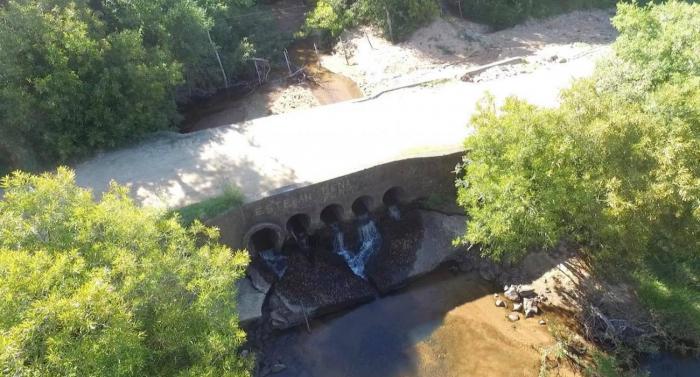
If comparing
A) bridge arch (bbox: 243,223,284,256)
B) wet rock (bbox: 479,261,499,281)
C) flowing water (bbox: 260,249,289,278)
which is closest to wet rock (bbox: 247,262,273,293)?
flowing water (bbox: 260,249,289,278)

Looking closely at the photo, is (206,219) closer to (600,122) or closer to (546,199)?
(546,199)

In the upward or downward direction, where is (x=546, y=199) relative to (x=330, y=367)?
upward

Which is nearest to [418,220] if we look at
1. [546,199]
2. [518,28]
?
[546,199]

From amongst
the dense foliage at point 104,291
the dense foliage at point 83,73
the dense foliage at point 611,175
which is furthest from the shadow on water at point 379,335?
the dense foliage at point 83,73

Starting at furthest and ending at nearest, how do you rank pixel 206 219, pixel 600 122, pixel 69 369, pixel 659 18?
pixel 659 18
pixel 206 219
pixel 600 122
pixel 69 369

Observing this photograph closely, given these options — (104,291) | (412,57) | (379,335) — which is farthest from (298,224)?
(412,57)

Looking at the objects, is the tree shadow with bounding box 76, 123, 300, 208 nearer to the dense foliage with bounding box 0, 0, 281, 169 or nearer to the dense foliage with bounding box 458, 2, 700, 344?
the dense foliage with bounding box 0, 0, 281, 169

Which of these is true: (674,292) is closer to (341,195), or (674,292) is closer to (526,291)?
(526,291)

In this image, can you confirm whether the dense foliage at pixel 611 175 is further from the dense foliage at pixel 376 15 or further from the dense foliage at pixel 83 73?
the dense foliage at pixel 376 15
